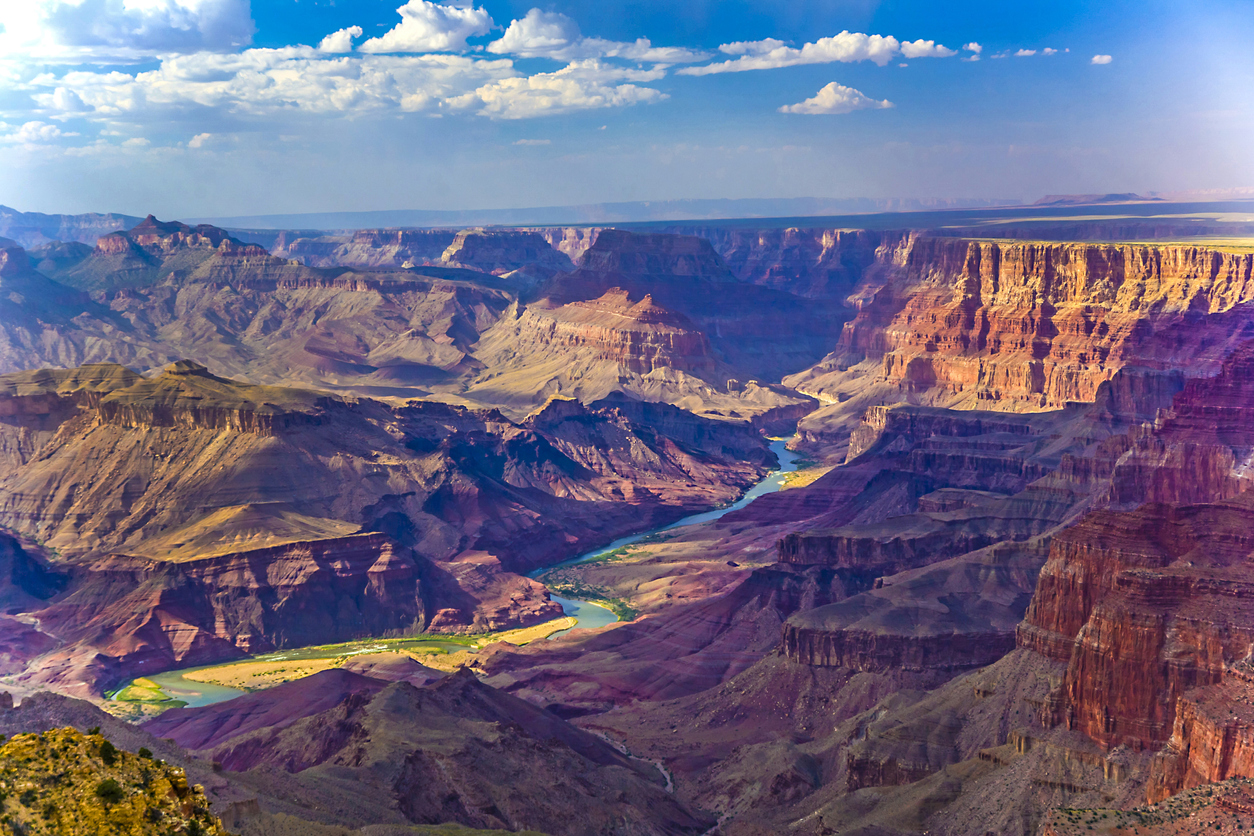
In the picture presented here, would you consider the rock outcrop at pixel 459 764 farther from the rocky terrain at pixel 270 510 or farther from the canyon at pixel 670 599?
the rocky terrain at pixel 270 510

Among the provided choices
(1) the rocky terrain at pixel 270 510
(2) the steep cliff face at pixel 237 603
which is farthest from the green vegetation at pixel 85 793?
(2) the steep cliff face at pixel 237 603

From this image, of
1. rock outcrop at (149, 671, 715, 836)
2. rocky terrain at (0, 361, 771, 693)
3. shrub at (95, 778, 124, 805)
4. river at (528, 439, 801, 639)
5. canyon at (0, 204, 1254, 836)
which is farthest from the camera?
river at (528, 439, 801, 639)

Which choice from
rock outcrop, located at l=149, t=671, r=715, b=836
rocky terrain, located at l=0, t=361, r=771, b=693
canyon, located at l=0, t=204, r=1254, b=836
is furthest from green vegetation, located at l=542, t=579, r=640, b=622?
rock outcrop, located at l=149, t=671, r=715, b=836

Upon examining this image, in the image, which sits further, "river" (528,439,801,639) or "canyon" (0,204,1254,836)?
"river" (528,439,801,639)

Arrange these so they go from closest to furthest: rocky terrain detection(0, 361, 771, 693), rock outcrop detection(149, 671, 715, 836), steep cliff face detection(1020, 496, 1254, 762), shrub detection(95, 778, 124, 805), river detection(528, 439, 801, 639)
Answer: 1. shrub detection(95, 778, 124, 805)
2. steep cliff face detection(1020, 496, 1254, 762)
3. rock outcrop detection(149, 671, 715, 836)
4. rocky terrain detection(0, 361, 771, 693)
5. river detection(528, 439, 801, 639)

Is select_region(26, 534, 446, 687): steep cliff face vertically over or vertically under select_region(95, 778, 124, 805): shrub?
under

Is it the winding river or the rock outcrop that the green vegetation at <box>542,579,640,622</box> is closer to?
the winding river

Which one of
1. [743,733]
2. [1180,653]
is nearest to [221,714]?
[743,733]

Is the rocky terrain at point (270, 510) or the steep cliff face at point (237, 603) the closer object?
the steep cliff face at point (237, 603)

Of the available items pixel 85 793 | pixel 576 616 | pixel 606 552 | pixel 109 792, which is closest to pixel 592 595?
pixel 576 616

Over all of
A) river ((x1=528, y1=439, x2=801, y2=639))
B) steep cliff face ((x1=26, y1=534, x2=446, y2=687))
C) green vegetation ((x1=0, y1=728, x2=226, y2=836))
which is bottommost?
river ((x1=528, y1=439, x2=801, y2=639))

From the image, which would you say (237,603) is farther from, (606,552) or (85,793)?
(85,793)
